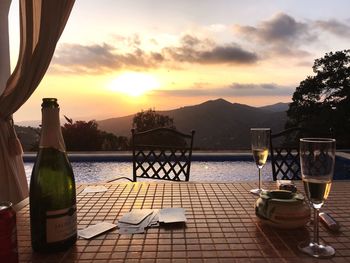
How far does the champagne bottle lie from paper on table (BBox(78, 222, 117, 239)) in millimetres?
64

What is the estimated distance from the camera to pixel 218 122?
12688mm

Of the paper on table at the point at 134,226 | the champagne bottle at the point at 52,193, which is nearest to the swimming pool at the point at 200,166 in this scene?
the paper on table at the point at 134,226

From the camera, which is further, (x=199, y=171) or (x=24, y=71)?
(x=199, y=171)

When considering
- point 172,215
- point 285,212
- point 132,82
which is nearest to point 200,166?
point 132,82

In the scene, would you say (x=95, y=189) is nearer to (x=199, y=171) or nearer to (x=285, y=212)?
(x=285, y=212)

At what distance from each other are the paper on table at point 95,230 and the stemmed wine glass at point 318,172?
53cm

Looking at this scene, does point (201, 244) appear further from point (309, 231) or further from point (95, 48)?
point (95, 48)

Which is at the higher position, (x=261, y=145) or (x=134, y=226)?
(x=261, y=145)

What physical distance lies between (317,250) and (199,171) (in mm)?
4360

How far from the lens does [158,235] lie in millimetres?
914

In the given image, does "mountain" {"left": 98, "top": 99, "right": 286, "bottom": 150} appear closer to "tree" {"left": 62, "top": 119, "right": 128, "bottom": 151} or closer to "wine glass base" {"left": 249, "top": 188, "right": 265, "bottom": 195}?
"tree" {"left": 62, "top": 119, "right": 128, "bottom": 151}

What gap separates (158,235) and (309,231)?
425mm

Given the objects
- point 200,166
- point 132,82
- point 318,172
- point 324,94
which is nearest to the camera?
point 318,172

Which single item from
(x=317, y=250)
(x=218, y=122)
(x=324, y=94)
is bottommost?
(x=317, y=250)
